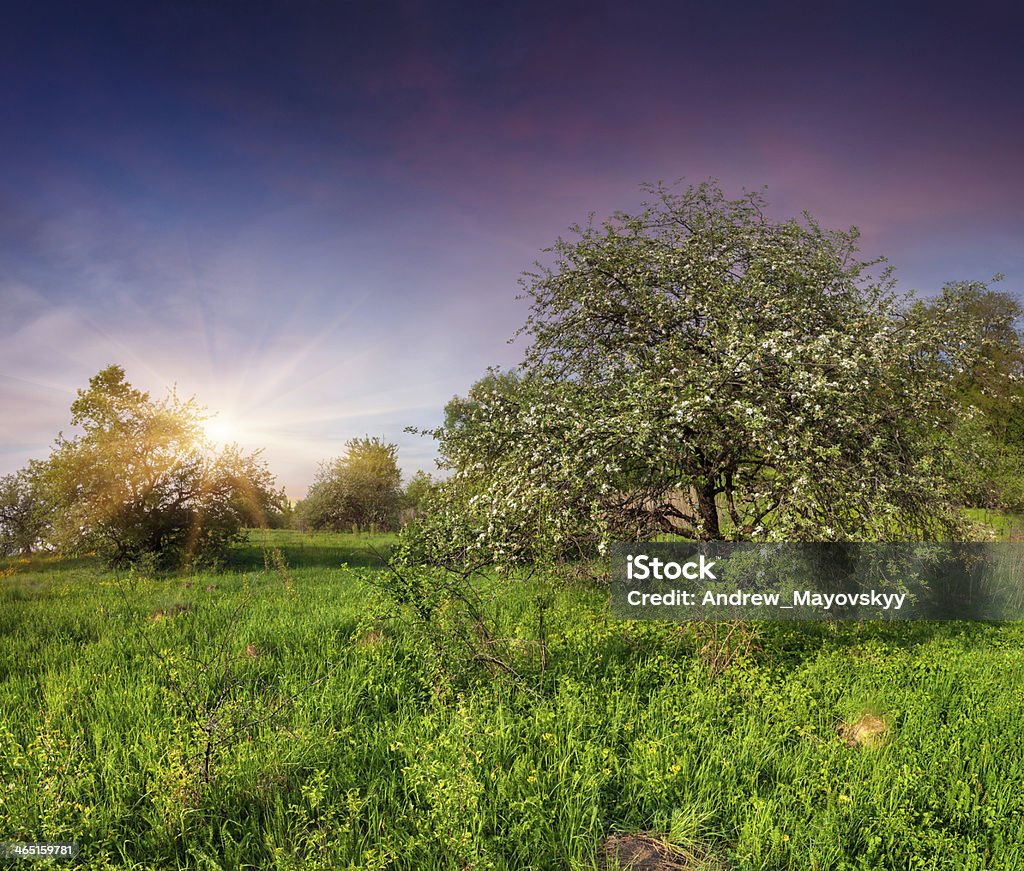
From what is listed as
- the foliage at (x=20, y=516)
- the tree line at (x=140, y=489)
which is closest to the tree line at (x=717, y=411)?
the tree line at (x=140, y=489)

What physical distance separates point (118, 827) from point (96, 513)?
19578mm

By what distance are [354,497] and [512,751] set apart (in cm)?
3949

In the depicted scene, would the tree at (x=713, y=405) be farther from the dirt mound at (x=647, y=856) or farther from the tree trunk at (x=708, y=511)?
the dirt mound at (x=647, y=856)

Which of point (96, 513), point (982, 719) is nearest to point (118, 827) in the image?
point (982, 719)

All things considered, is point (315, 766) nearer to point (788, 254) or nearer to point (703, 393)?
point (703, 393)

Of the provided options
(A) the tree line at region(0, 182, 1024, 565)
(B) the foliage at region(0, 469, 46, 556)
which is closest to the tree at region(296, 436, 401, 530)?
(B) the foliage at region(0, 469, 46, 556)

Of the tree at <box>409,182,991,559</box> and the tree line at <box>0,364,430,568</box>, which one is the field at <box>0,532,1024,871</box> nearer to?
the tree at <box>409,182,991,559</box>

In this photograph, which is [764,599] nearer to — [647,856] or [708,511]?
[708,511]

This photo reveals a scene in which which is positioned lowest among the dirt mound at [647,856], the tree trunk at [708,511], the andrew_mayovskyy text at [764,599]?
the dirt mound at [647,856]

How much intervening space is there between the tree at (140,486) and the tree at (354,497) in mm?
20055

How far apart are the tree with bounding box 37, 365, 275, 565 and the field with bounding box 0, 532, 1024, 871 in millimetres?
12120

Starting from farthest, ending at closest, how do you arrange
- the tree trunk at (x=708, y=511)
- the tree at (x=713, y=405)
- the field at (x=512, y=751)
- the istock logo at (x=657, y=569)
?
1. the tree trunk at (x=708, y=511)
2. the istock logo at (x=657, y=569)
3. the tree at (x=713, y=405)
4. the field at (x=512, y=751)

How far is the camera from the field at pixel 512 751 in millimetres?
4430

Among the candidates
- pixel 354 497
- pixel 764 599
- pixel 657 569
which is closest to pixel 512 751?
pixel 764 599
